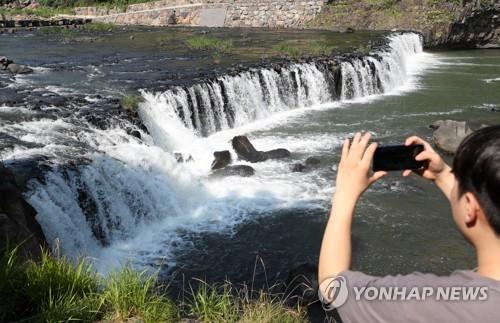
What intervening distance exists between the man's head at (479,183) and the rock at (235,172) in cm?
1061

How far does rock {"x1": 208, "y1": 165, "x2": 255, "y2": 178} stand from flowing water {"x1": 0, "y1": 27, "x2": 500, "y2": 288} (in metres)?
0.22

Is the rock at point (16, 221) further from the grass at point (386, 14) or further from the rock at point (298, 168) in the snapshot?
the grass at point (386, 14)

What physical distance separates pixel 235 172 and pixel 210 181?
0.72 m

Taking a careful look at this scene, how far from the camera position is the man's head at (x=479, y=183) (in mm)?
1519

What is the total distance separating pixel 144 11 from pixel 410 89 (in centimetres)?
3257

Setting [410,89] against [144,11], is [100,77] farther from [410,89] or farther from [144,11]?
[144,11]

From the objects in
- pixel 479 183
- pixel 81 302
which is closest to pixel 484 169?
pixel 479 183

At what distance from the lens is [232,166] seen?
1248 centimetres

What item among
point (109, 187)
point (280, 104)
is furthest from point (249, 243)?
point (280, 104)

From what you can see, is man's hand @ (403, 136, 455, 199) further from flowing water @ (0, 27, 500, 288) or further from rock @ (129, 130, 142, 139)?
rock @ (129, 130, 142, 139)

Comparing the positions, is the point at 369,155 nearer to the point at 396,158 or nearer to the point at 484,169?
the point at 396,158

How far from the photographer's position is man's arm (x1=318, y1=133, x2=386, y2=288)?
176cm

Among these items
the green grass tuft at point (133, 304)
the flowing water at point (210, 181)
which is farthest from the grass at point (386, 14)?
the green grass tuft at point (133, 304)

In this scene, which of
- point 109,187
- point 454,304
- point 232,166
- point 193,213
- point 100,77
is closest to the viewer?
point 454,304
